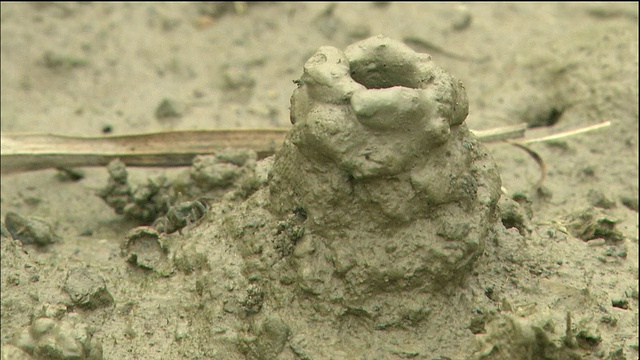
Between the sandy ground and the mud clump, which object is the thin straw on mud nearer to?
the sandy ground

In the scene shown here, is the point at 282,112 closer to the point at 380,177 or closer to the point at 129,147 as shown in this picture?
the point at 129,147

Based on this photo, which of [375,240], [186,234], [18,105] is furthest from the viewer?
[18,105]

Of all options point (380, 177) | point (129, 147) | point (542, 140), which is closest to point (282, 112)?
point (129, 147)

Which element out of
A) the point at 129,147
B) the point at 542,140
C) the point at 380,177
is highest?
the point at 380,177

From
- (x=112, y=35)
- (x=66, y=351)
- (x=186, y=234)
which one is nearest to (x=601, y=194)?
(x=186, y=234)

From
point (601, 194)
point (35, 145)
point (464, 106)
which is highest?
point (464, 106)

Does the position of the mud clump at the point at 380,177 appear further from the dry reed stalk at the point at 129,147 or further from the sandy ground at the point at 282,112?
the dry reed stalk at the point at 129,147

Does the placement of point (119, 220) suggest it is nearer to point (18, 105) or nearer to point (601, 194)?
point (18, 105)

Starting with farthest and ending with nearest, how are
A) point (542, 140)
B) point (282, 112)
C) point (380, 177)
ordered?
point (282, 112) < point (542, 140) < point (380, 177)
